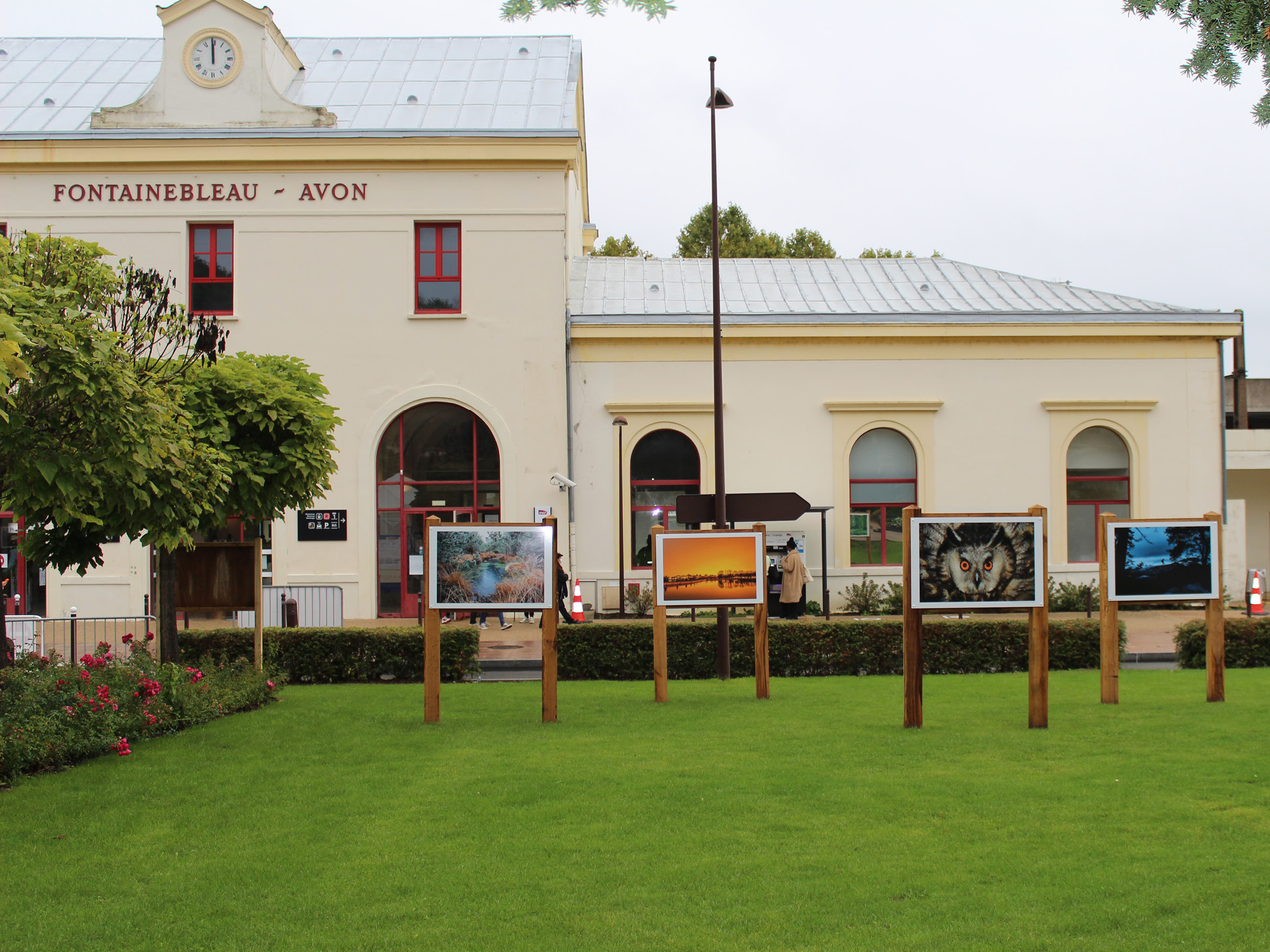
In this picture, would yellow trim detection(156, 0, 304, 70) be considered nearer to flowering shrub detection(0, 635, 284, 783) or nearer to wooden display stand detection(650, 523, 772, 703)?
flowering shrub detection(0, 635, 284, 783)

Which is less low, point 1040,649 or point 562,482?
point 562,482

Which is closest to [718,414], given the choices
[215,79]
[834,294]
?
[834,294]

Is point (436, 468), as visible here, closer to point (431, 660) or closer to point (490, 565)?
point (490, 565)

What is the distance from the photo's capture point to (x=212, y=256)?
80.8 ft

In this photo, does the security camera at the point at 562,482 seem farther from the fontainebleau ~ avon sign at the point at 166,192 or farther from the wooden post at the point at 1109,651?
the wooden post at the point at 1109,651

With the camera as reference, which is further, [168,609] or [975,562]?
[168,609]

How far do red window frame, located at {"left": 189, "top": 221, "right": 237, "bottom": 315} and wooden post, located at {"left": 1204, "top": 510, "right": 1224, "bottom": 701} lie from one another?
2012 cm

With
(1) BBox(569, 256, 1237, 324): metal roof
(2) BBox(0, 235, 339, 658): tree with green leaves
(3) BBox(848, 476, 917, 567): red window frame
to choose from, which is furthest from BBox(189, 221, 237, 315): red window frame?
(3) BBox(848, 476, 917, 567): red window frame

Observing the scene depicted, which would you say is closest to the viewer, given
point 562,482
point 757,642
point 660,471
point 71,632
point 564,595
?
point 757,642

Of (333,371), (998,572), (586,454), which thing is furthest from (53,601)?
(998,572)

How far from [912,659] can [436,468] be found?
16390 mm

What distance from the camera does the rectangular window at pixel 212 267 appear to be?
80.6 ft

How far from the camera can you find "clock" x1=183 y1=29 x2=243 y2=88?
24.5 meters

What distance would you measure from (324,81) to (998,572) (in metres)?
22.5
